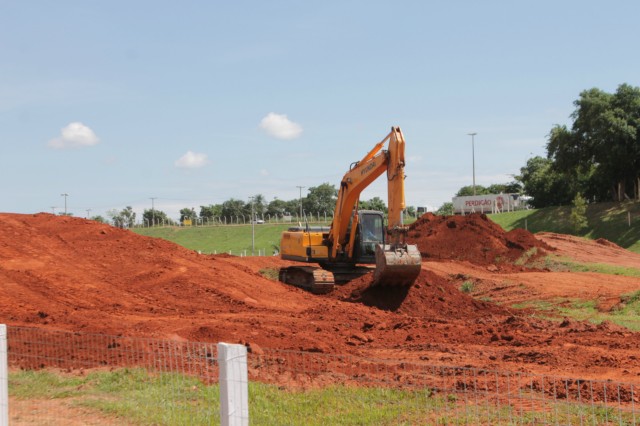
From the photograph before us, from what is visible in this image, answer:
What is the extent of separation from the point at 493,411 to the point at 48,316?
34.0ft

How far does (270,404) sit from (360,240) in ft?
49.9

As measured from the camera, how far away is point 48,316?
1495 cm

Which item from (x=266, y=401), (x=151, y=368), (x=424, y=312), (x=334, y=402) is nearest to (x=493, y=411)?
(x=334, y=402)

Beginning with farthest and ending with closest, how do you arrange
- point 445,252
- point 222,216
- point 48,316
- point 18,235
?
1. point 222,216
2. point 445,252
3. point 18,235
4. point 48,316

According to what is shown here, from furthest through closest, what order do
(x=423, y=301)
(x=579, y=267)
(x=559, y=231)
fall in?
(x=559, y=231)
(x=579, y=267)
(x=423, y=301)

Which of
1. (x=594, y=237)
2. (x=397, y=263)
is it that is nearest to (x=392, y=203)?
(x=397, y=263)

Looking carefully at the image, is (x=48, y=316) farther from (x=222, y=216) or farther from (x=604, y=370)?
(x=222, y=216)

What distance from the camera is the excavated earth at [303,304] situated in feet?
41.3

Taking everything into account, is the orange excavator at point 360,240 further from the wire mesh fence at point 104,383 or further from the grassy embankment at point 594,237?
the wire mesh fence at point 104,383

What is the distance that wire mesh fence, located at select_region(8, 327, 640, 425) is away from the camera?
25.7 ft

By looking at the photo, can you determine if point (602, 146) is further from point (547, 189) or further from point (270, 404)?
point (270, 404)

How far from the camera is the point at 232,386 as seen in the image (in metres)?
5.38

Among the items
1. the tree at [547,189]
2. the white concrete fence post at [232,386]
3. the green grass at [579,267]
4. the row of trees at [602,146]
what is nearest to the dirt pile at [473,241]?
the green grass at [579,267]

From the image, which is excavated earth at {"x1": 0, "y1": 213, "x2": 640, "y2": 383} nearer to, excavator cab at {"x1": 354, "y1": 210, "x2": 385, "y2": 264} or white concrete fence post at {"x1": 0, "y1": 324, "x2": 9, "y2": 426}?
excavator cab at {"x1": 354, "y1": 210, "x2": 385, "y2": 264}
